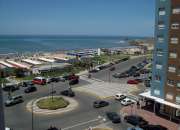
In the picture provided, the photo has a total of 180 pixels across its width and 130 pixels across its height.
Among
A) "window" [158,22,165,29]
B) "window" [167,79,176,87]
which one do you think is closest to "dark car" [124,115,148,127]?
"window" [167,79,176,87]

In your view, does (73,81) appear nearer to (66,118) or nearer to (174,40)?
(66,118)

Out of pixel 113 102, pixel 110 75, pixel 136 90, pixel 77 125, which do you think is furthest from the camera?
pixel 110 75

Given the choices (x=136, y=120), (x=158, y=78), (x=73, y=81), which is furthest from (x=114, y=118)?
(x=73, y=81)

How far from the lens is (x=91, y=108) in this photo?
4938cm

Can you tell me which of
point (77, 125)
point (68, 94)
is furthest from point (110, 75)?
point (77, 125)

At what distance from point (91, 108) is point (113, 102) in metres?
6.52

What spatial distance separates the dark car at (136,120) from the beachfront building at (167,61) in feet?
18.6

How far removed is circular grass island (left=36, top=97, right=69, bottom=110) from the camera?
48078 millimetres

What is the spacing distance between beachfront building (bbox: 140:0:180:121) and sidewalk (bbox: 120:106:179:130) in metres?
1.61

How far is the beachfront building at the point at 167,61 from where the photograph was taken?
42156 millimetres

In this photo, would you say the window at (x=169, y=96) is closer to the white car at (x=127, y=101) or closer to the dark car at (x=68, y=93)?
the white car at (x=127, y=101)

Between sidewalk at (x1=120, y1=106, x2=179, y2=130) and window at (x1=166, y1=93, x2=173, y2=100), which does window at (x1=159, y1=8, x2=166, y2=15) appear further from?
sidewalk at (x1=120, y1=106, x2=179, y2=130)

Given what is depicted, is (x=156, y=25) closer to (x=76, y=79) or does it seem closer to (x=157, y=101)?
(x=157, y=101)

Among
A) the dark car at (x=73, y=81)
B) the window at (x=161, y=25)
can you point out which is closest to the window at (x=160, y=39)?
the window at (x=161, y=25)
